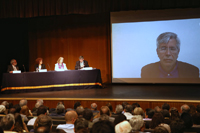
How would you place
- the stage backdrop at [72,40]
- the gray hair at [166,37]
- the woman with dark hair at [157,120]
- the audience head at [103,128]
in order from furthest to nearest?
the stage backdrop at [72,40] < the gray hair at [166,37] < the woman with dark hair at [157,120] < the audience head at [103,128]

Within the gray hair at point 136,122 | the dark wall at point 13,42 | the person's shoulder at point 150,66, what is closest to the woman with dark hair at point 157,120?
the gray hair at point 136,122

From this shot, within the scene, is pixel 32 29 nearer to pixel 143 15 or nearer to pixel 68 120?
pixel 143 15

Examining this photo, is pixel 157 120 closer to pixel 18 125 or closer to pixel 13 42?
pixel 18 125

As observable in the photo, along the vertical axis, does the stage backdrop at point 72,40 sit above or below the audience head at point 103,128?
above

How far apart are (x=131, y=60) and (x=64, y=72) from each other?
2.83m

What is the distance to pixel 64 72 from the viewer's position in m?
7.52

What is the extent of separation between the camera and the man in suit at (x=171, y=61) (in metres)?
8.47

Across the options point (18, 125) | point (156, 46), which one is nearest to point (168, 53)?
point (156, 46)

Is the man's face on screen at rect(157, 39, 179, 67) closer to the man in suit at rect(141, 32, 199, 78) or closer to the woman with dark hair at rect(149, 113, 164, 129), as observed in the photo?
the man in suit at rect(141, 32, 199, 78)

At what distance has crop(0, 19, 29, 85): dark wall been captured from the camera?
8.59 m

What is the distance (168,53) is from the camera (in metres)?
8.56

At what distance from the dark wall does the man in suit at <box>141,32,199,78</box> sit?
17.7 ft

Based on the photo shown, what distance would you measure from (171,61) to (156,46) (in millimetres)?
752

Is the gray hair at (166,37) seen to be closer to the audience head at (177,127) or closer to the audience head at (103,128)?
the audience head at (177,127)
